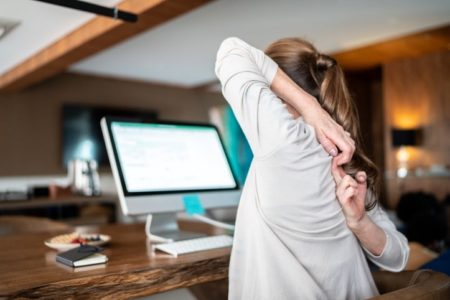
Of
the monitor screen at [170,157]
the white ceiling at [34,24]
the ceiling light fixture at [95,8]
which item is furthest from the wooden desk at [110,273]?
the white ceiling at [34,24]

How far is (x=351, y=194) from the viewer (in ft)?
2.98

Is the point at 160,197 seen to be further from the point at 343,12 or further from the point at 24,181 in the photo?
the point at 24,181

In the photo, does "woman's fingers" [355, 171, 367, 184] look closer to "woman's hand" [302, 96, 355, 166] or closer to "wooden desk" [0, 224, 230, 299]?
"woman's hand" [302, 96, 355, 166]

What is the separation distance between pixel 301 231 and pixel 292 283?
0.12 metres

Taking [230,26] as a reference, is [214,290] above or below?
below

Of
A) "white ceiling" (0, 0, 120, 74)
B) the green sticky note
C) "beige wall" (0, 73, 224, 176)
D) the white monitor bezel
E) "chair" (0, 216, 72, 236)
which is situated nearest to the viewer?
the white monitor bezel

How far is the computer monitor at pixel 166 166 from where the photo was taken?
4.66 ft

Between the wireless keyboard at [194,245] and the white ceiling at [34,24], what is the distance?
217cm

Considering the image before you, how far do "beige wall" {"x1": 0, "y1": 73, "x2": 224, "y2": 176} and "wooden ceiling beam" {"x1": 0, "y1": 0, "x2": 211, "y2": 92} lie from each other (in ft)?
1.60

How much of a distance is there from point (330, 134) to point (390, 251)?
387 mm

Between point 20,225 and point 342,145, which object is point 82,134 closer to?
point 20,225

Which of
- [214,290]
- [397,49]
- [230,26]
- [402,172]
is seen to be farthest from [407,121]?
[214,290]

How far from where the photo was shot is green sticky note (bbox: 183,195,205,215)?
1.53 metres

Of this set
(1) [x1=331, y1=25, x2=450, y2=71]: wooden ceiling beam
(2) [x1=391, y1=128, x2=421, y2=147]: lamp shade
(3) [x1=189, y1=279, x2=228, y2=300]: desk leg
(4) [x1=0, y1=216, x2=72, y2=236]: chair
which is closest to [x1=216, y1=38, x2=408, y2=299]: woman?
(3) [x1=189, y1=279, x2=228, y2=300]: desk leg
